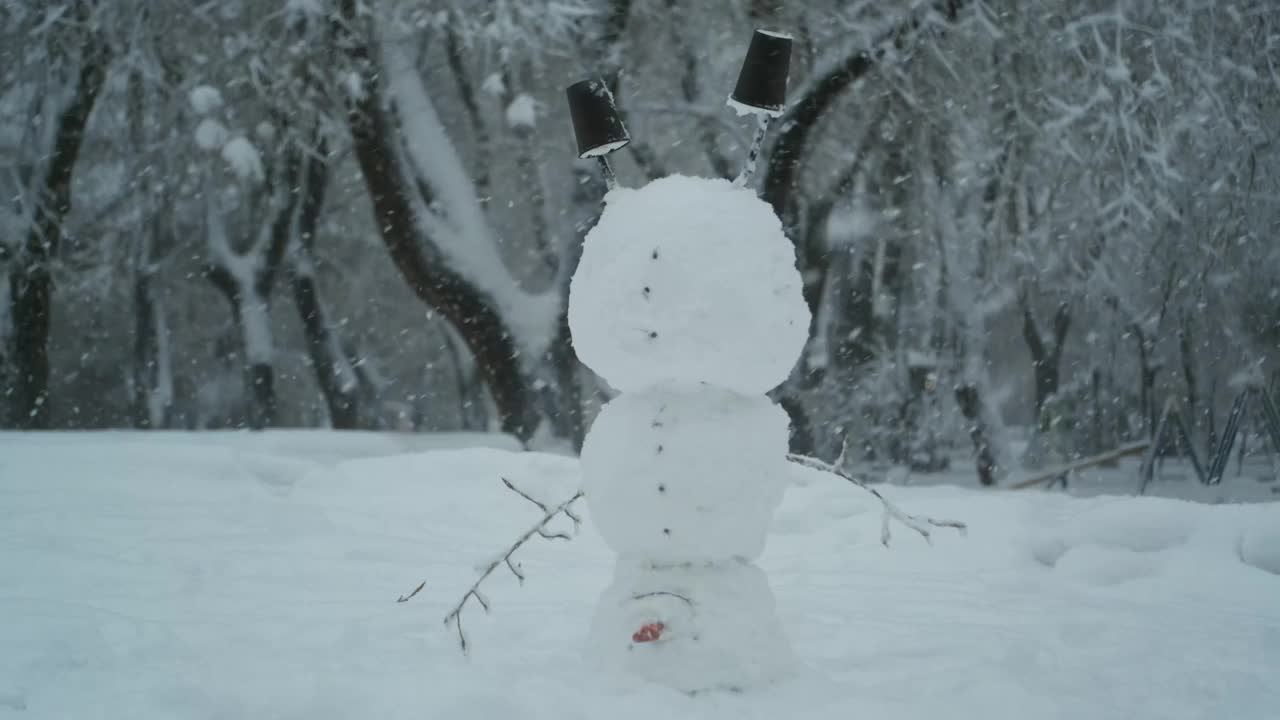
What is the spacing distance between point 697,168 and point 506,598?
25.0 ft

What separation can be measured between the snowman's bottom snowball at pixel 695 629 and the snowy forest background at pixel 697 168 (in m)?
5.42

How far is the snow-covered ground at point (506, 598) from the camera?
280 cm

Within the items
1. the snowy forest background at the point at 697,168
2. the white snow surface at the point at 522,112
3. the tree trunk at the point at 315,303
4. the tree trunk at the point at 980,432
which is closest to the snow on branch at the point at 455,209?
the snowy forest background at the point at 697,168

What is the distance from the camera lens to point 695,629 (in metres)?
2.86

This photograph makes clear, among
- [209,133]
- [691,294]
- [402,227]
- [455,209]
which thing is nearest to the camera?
[691,294]

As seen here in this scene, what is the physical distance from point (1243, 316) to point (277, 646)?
40.8 feet

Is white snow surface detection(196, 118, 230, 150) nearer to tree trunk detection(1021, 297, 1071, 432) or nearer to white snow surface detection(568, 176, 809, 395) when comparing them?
white snow surface detection(568, 176, 809, 395)

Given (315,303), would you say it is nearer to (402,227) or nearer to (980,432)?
(402,227)

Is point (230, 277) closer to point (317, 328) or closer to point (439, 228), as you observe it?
point (317, 328)

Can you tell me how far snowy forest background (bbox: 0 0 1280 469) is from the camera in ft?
25.2

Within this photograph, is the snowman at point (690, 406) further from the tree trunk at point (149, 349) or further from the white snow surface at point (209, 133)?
the tree trunk at point (149, 349)

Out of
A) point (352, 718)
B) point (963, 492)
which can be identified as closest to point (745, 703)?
point (352, 718)

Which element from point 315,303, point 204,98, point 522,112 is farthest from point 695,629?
point 315,303

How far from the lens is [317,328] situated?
539 inches
